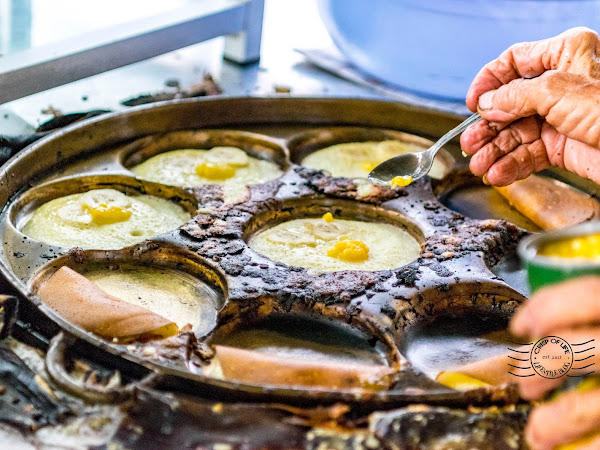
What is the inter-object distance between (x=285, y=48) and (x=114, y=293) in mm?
2834

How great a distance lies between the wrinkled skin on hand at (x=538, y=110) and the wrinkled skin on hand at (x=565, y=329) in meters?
1.20

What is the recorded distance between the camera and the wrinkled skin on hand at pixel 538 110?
2.47 meters

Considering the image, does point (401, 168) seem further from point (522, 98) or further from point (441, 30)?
point (441, 30)

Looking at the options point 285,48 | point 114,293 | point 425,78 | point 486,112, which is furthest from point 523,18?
point 114,293

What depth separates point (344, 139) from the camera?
3605 millimetres

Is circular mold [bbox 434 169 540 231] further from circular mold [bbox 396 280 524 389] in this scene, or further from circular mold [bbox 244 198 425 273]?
circular mold [bbox 396 280 524 389]

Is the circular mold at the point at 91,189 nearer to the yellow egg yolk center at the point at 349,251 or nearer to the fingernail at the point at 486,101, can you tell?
the yellow egg yolk center at the point at 349,251

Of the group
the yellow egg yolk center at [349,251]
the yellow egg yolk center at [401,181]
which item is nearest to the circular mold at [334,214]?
the yellow egg yolk center at [401,181]

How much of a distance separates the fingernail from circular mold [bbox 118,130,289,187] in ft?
2.88

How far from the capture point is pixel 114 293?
242 cm

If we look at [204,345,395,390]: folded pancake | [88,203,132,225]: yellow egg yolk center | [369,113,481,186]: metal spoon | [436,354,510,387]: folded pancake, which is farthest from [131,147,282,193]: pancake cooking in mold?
[436,354,510,387]: folded pancake

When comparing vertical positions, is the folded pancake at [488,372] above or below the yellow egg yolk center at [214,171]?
below

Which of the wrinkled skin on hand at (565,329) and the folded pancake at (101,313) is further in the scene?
the folded pancake at (101,313)

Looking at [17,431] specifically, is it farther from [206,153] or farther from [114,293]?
[206,153]
